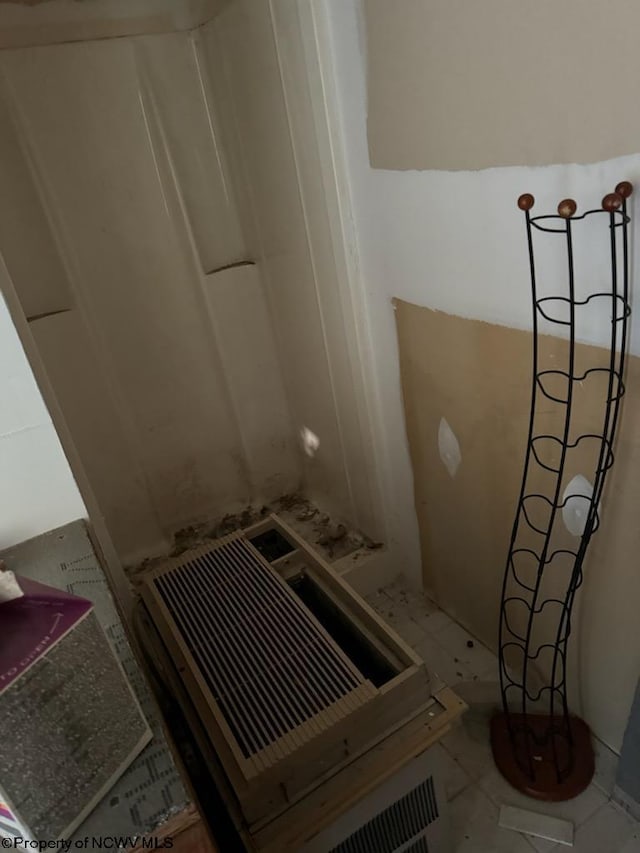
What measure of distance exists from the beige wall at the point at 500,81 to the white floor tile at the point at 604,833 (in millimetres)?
1212

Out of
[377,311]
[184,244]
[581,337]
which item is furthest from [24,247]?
[581,337]

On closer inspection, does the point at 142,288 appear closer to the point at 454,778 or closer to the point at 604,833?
the point at 454,778

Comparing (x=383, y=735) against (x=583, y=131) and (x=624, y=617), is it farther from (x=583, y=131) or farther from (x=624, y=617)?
(x=583, y=131)

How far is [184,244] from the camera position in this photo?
1752 mm

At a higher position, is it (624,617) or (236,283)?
(236,283)

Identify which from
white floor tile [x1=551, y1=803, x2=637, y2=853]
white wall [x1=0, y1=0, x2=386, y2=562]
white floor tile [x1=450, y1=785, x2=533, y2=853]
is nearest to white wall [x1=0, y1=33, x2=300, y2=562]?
white wall [x1=0, y1=0, x2=386, y2=562]

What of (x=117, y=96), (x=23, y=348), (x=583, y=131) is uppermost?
(x=117, y=96)

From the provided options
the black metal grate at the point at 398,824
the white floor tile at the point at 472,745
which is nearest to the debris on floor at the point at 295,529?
the white floor tile at the point at 472,745

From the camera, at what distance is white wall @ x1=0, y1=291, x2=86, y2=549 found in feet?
2.53

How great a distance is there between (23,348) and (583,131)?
797 mm

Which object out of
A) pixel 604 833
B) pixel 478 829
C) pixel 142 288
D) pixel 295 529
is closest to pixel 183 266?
pixel 142 288

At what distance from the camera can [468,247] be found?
1.11 m

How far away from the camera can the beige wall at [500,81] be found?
0.80 m

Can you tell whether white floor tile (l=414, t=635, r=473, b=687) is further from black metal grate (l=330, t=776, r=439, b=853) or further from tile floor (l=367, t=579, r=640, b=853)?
black metal grate (l=330, t=776, r=439, b=853)
